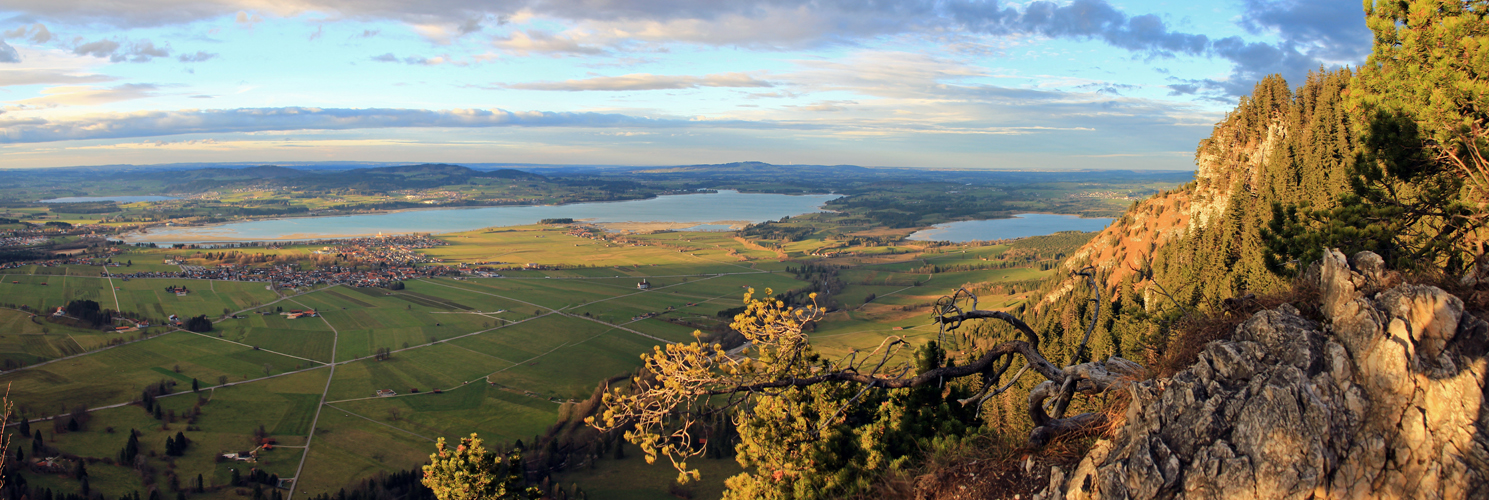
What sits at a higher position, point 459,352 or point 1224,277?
point 1224,277

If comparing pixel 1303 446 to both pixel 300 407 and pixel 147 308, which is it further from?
pixel 147 308

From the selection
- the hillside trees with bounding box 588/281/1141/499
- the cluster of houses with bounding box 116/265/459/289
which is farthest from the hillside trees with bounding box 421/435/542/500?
the cluster of houses with bounding box 116/265/459/289

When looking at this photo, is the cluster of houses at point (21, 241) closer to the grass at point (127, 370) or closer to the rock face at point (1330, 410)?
the grass at point (127, 370)

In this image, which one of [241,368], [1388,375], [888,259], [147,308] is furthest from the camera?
[888,259]

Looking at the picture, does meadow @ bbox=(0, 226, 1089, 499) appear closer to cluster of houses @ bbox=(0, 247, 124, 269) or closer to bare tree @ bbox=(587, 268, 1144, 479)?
cluster of houses @ bbox=(0, 247, 124, 269)

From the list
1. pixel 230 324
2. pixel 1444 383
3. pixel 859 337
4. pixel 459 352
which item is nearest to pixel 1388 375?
pixel 1444 383

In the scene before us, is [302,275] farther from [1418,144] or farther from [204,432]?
[1418,144]

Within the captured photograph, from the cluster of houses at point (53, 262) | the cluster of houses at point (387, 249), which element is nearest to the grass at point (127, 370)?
the cluster of houses at point (387, 249)

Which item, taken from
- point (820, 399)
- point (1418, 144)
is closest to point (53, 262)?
point (820, 399)
